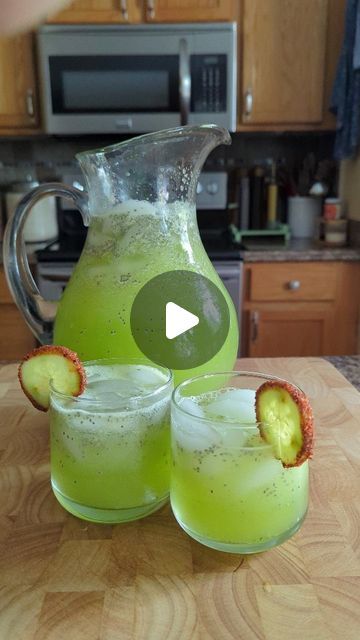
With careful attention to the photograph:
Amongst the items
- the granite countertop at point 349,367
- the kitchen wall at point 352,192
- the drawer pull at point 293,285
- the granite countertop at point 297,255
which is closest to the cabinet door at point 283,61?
the kitchen wall at point 352,192

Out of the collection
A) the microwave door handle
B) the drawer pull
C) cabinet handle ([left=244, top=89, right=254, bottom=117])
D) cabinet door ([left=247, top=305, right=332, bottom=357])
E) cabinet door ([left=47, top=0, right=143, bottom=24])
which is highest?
cabinet door ([left=47, top=0, right=143, bottom=24])

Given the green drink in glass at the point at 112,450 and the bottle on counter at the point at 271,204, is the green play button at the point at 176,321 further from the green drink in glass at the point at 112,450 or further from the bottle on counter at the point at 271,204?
the bottle on counter at the point at 271,204

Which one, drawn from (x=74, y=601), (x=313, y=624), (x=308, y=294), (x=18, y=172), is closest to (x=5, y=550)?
(x=74, y=601)

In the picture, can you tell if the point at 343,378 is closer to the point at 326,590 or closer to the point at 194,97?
the point at 326,590

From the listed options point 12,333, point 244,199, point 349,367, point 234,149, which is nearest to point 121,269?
point 349,367

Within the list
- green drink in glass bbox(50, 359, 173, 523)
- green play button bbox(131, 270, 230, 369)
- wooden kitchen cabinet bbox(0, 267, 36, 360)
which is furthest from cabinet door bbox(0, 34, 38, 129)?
green drink in glass bbox(50, 359, 173, 523)

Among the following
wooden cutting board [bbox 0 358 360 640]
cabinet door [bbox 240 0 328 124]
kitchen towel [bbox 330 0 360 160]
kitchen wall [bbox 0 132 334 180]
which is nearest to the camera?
wooden cutting board [bbox 0 358 360 640]

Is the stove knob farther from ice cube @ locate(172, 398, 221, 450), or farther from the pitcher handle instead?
ice cube @ locate(172, 398, 221, 450)
